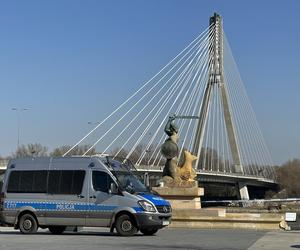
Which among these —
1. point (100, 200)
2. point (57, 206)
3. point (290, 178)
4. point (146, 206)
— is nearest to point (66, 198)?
point (57, 206)

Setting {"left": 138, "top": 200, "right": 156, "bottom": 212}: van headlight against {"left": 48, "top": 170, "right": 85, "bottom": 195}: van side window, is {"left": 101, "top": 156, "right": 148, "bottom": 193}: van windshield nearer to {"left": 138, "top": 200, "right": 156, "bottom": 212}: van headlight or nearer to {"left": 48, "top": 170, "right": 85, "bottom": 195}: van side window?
{"left": 138, "top": 200, "right": 156, "bottom": 212}: van headlight

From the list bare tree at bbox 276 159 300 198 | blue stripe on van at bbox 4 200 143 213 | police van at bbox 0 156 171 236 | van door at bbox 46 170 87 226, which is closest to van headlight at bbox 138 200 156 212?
police van at bbox 0 156 171 236

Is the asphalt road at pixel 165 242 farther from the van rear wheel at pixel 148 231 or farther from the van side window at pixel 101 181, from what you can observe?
the van side window at pixel 101 181

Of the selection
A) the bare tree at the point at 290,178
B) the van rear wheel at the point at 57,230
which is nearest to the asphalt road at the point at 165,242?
the van rear wheel at the point at 57,230

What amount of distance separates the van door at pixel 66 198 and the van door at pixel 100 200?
0.22m

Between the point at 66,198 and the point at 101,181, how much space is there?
4.13 ft

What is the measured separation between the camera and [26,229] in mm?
19781

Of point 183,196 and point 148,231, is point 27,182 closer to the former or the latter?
point 148,231

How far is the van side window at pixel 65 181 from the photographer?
1924 cm

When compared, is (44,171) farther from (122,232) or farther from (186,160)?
(186,160)

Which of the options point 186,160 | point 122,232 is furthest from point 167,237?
point 186,160

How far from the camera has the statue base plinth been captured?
25.1 metres

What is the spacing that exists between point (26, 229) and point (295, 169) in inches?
4327

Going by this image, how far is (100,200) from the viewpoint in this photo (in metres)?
18.8
